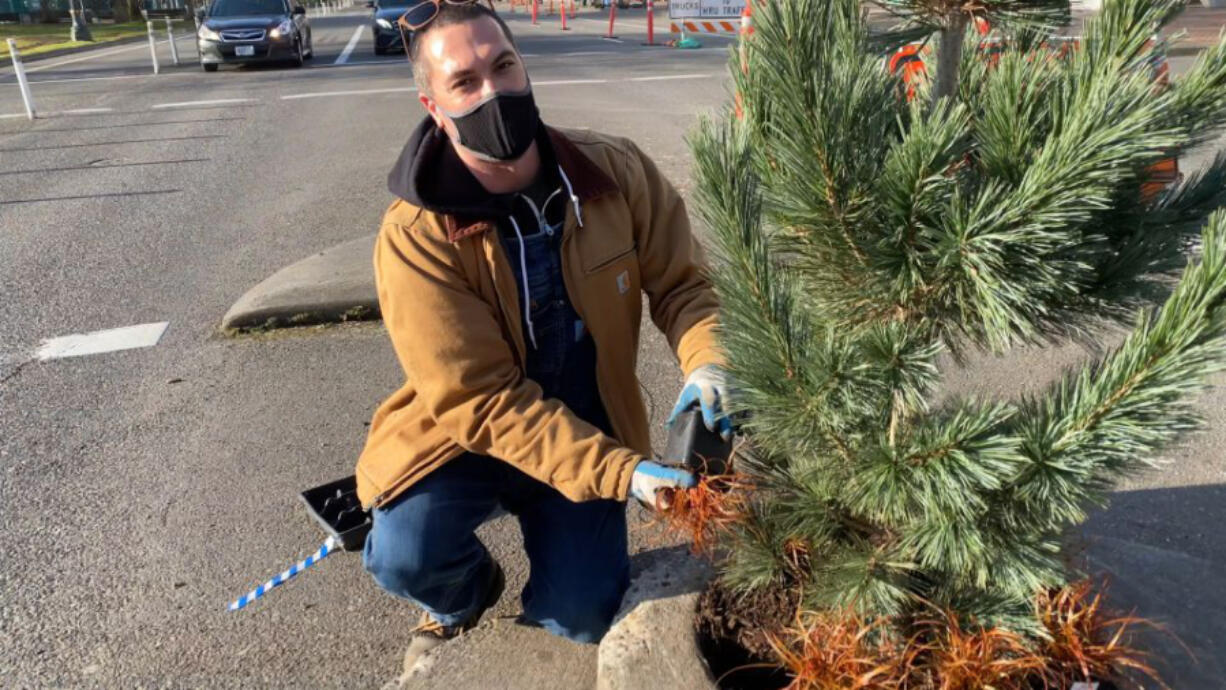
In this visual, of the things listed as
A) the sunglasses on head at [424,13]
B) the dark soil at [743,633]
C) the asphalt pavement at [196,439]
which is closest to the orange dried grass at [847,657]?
the dark soil at [743,633]

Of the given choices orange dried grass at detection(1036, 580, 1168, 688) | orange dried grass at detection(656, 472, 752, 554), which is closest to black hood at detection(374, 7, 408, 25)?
orange dried grass at detection(656, 472, 752, 554)

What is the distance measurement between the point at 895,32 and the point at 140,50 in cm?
2819

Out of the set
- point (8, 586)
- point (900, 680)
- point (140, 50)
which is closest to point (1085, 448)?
point (900, 680)

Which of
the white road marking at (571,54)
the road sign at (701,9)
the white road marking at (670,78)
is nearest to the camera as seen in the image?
the white road marking at (670,78)

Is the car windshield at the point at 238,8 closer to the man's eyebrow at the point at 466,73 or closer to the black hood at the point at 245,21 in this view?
the black hood at the point at 245,21

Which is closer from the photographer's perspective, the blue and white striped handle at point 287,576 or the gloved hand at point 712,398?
the gloved hand at point 712,398

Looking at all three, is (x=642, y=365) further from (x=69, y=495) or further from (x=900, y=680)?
(x=900, y=680)

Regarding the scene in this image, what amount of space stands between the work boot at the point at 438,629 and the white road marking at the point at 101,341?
3113 mm

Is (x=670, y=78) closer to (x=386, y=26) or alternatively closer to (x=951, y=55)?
(x=386, y=26)

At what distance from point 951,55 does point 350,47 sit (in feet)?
79.5

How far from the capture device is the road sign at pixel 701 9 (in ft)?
53.8

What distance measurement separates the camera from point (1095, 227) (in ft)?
5.05

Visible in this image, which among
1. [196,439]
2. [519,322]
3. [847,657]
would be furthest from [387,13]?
[847,657]

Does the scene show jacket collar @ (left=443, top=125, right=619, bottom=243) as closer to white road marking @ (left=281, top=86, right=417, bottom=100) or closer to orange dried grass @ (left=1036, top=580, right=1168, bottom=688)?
orange dried grass @ (left=1036, top=580, right=1168, bottom=688)
